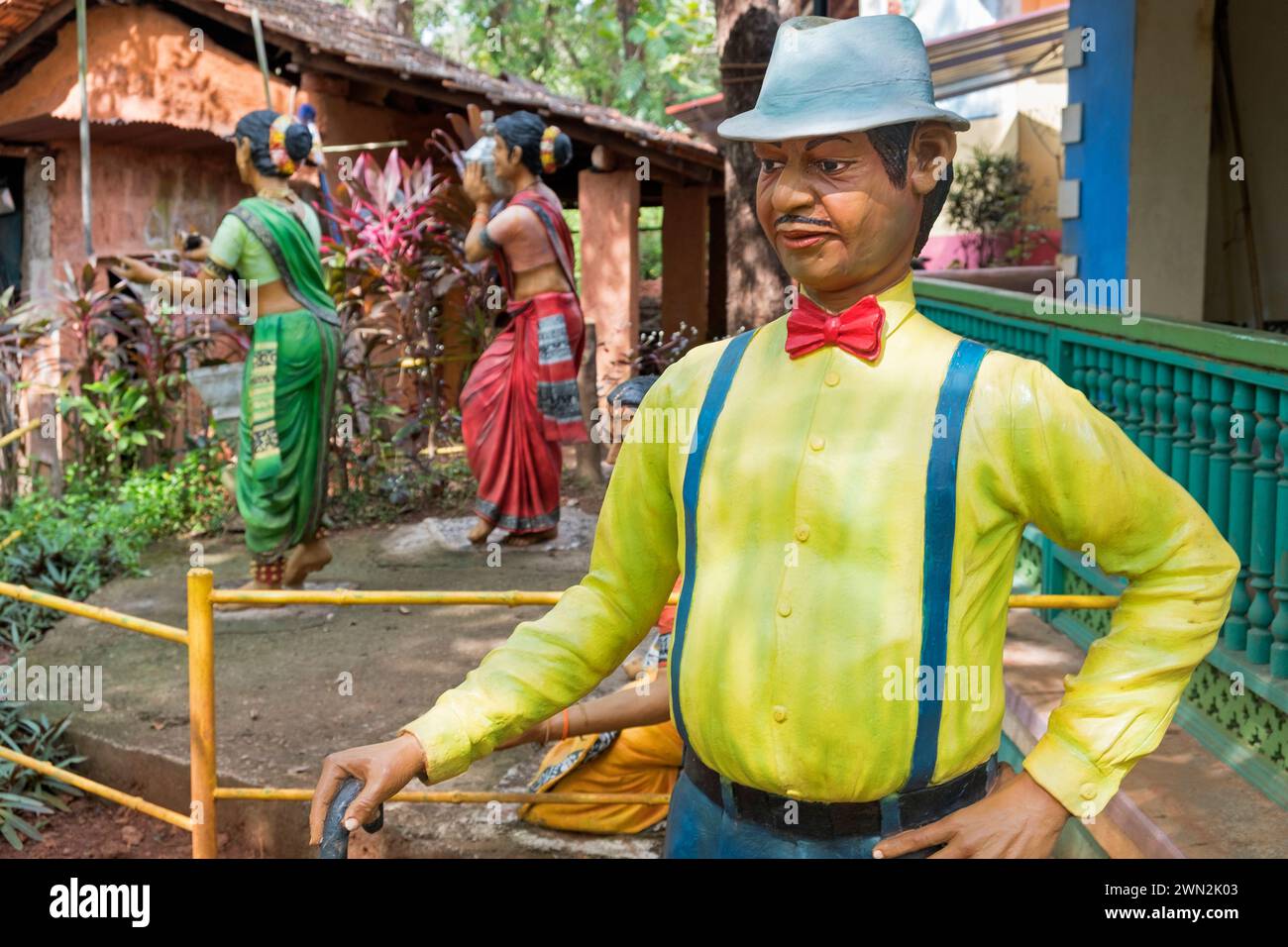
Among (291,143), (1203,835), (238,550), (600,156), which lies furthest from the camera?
(600,156)

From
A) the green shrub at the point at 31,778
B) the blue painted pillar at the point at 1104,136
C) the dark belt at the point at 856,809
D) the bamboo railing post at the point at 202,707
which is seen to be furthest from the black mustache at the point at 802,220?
the blue painted pillar at the point at 1104,136

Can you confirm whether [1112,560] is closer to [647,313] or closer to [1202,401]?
[1202,401]

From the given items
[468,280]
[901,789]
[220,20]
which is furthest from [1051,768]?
[220,20]

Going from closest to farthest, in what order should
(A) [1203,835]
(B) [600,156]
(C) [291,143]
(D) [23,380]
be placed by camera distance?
(A) [1203,835] < (C) [291,143] < (D) [23,380] < (B) [600,156]

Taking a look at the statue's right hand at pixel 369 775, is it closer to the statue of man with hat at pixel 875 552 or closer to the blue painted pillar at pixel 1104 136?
the statue of man with hat at pixel 875 552

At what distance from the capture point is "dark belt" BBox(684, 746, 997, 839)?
201cm

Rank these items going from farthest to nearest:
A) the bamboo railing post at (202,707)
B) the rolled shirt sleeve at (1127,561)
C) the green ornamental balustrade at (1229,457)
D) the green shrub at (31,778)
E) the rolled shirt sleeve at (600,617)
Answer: the green shrub at (31,778), the green ornamental balustrade at (1229,457), the bamboo railing post at (202,707), the rolled shirt sleeve at (600,617), the rolled shirt sleeve at (1127,561)

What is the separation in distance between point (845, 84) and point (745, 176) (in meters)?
6.25

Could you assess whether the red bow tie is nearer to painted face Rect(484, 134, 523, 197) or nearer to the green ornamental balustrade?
the green ornamental balustrade

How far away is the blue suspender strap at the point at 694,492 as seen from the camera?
2.13m

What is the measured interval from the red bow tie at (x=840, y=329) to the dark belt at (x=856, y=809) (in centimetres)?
60

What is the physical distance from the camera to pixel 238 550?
865 cm

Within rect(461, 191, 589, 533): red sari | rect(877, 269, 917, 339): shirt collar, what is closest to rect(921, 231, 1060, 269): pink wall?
rect(461, 191, 589, 533): red sari

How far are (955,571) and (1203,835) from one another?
195 cm
